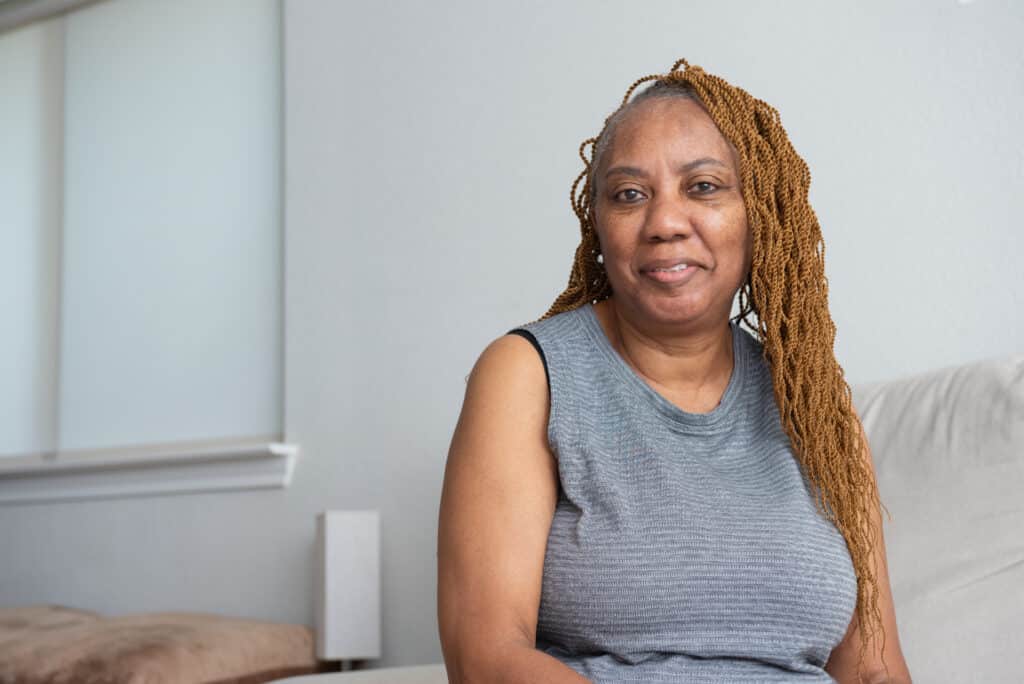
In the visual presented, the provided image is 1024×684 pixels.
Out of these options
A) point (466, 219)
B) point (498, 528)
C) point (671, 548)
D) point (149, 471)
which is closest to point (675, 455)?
point (671, 548)

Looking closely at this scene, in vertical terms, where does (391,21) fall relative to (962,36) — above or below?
above

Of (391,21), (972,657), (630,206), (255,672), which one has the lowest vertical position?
(255,672)

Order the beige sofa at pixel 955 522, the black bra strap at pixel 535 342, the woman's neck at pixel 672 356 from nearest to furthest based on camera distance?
the black bra strap at pixel 535 342, the woman's neck at pixel 672 356, the beige sofa at pixel 955 522

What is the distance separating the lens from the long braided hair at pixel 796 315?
57.7 inches

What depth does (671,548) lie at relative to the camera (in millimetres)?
1290

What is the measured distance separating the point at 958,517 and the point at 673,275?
678 mm

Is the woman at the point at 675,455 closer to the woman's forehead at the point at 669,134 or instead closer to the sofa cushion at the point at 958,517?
the woman's forehead at the point at 669,134

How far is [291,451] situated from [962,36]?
6.52ft

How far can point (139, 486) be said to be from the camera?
11.2 feet

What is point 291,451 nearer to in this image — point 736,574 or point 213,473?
point 213,473

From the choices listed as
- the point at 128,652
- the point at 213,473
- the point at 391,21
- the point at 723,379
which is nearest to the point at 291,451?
the point at 213,473

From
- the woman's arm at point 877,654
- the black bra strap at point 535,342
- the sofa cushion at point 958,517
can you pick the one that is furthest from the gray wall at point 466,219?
the black bra strap at point 535,342

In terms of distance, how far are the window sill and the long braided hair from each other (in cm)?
194

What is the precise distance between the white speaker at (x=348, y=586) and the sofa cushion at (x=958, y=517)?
1.42 metres
